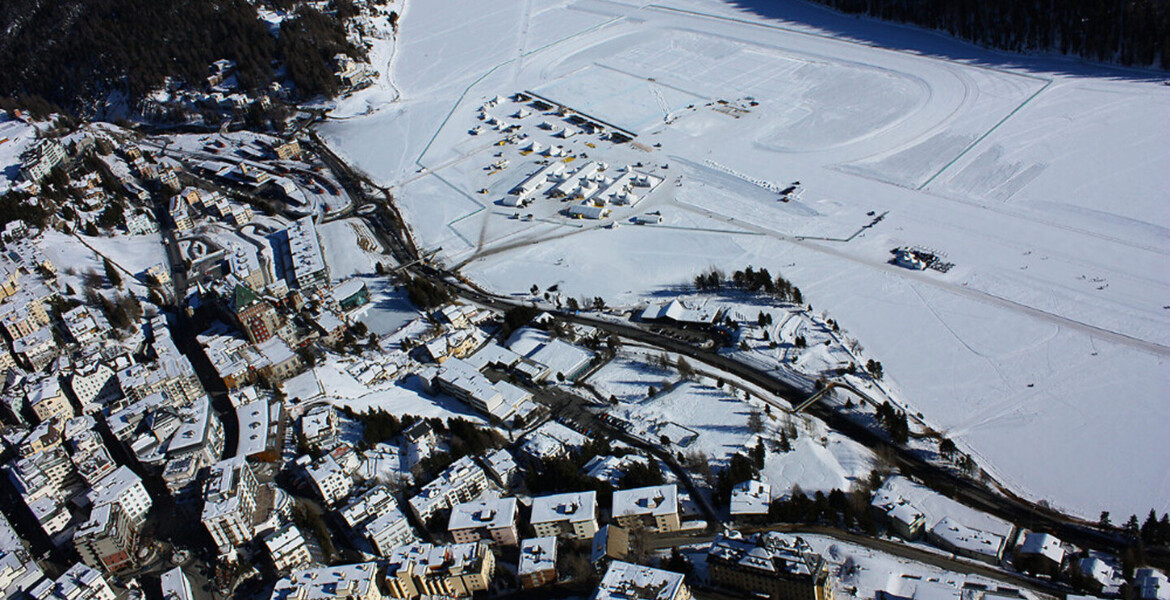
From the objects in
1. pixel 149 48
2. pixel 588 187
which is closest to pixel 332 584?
pixel 588 187

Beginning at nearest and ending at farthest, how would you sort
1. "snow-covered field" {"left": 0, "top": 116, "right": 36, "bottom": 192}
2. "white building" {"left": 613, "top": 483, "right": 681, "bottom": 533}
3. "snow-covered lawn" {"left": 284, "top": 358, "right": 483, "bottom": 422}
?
1. "white building" {"left": 613, "top": 483, "right": 681, "bottom": 533}
2. "snow-covered lawn" {"left": 284, "top": 358, "right": 483, "bottom": 422}
3. "snow-covered field" {"left": 0, "top": 116, "right": 36, "bottom": 192}

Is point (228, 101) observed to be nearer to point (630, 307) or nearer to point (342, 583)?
point (630, 307)

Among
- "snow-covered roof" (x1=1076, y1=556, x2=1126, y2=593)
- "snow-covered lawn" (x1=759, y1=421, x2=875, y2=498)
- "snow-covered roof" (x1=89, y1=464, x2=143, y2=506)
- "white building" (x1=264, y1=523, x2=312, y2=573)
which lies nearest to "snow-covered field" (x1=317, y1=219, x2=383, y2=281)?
"snow-covered roof" (x1=89, y1=464, x2=143, y2=506)

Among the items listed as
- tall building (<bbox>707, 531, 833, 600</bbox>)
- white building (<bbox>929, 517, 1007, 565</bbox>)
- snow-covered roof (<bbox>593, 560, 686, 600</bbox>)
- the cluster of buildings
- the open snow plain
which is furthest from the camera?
the cluster of buildings

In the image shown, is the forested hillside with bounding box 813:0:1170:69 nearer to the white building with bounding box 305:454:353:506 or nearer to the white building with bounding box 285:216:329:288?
the white building with bounding box 285:216:329:288

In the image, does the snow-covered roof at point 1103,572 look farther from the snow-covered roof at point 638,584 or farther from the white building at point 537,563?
the white building at point 537,563

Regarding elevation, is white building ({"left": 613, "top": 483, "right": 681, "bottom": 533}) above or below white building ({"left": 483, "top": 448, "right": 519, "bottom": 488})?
above

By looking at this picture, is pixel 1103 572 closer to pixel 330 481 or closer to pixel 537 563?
pixel 537 563
